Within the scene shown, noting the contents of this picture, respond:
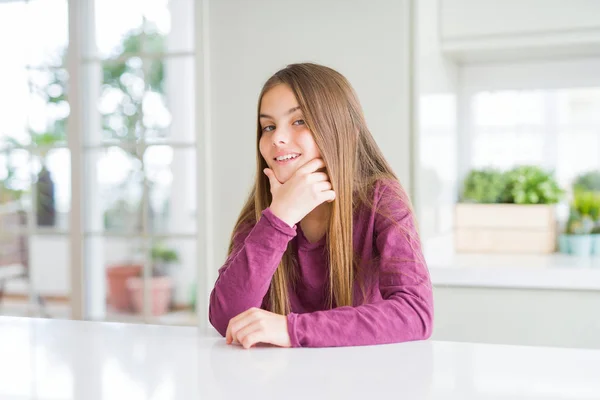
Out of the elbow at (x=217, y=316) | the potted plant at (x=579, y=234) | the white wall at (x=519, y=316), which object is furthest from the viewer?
the potted plant at (x=579, y=234)

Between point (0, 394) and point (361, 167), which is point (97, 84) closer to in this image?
point (361, 167)

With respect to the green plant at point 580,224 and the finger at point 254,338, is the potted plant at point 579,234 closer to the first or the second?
the green plant at point 580,224

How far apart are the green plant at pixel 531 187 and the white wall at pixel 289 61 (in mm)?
600

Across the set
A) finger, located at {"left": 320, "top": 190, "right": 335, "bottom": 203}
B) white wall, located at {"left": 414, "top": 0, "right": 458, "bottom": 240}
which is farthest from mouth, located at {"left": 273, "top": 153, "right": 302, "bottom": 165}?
white wall, located at {"left": 414, "top": 0, "right": 458, "bottom": 240}

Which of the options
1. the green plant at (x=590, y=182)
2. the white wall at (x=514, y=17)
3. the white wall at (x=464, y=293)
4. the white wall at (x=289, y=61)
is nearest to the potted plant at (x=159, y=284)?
the white wall at (x=289, y=61)

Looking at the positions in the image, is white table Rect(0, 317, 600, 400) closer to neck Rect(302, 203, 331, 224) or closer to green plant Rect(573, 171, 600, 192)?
neck Rect(302, 203, 331, 224)

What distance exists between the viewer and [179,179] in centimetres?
644

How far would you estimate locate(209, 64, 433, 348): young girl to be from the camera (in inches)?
47.2

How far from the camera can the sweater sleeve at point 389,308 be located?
0.97m

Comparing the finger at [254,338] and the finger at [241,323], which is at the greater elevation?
the finger at [241,323]

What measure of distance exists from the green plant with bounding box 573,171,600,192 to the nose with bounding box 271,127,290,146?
1851 mm

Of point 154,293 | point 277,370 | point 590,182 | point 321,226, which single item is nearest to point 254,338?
point 277,370

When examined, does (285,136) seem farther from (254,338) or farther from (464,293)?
(464,293)

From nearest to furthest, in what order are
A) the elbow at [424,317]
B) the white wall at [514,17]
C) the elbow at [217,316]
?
the elbow at [424,317] → the elbow at [217,316] → the white wall at [514,17]
